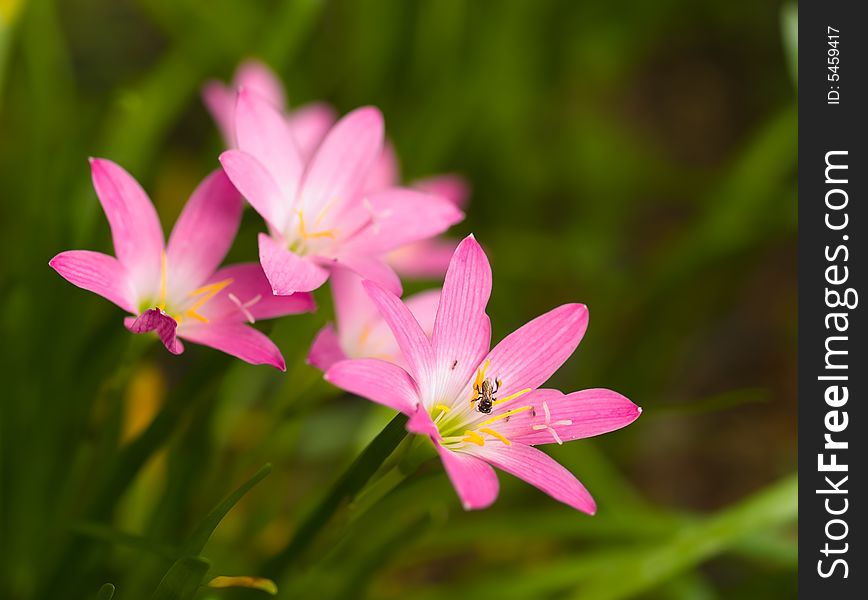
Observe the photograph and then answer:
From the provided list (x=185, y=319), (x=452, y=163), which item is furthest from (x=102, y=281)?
(x=452, y=163)

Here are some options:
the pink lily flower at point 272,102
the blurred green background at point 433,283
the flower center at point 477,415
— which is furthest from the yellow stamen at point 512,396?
the pink lily flower at point 272,102

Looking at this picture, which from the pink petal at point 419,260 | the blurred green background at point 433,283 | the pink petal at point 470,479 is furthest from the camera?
the pink petal at point 419,260

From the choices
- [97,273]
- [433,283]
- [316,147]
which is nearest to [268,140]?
[97,273]

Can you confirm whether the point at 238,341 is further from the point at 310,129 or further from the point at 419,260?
the point at 310,129

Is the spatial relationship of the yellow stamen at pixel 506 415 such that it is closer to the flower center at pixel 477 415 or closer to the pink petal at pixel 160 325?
the flower center at pixel 477 415

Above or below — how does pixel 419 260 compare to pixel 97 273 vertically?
above

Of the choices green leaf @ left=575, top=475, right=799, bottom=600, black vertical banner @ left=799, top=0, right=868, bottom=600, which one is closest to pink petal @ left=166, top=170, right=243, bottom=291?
green leaf @ left=575, top=475, right=799, bottom=600
